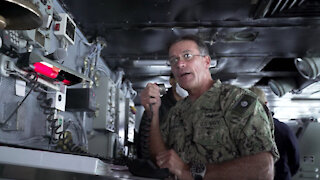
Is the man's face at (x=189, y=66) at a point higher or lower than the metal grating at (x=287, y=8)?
lower

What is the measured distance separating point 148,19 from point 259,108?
2.00 metres

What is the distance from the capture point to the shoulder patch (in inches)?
52.5

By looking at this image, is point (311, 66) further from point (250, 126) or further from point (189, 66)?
point (250, 126)

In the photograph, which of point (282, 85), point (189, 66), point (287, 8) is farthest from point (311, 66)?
point (189, 66)

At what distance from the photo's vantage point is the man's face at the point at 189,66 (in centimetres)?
168

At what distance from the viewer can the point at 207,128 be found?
1.45 metres

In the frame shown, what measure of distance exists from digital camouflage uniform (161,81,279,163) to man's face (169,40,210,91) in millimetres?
118

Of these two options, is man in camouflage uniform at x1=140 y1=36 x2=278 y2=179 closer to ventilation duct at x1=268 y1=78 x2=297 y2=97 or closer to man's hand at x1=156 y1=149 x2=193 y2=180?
man's hand at x1=156 y1=149 x2=193 y2=180

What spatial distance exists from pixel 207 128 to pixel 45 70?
1134 millimetres

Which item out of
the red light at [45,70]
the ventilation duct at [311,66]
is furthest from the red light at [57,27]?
the ventilation duct at [311,66]

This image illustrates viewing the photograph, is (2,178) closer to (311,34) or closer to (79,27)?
(79,27)

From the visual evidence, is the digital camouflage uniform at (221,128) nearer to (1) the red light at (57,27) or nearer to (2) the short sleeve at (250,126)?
(2) the short sleeve at (250,126)

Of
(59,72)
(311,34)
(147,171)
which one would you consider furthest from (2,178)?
(311,34)

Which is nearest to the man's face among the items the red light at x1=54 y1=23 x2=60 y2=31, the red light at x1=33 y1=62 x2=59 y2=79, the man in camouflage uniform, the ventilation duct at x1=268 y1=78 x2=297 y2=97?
the man in camouflage uniform
